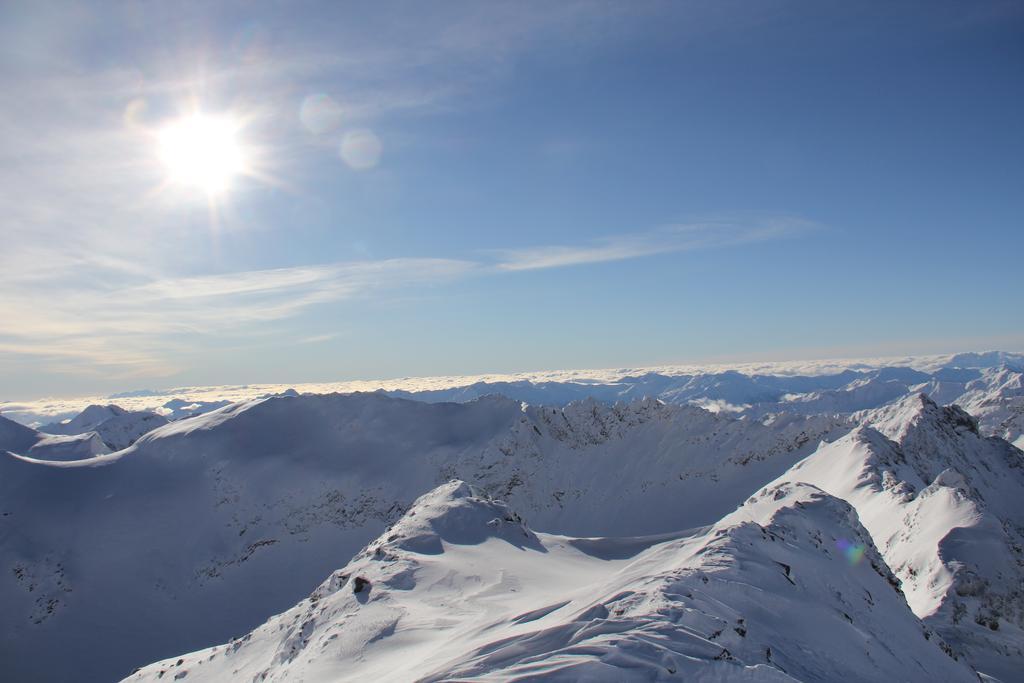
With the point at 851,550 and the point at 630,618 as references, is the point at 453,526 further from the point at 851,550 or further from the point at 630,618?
the point at 630,618

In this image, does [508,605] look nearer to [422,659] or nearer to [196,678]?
[422,659]

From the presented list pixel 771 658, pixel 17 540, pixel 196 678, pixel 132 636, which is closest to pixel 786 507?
pixel 771 658

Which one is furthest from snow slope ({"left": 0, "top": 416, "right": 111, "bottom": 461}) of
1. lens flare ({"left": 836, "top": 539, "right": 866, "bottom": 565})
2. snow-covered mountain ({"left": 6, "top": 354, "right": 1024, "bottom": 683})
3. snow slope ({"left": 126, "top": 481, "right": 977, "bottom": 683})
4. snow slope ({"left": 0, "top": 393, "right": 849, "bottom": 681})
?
lens flare ({"left": 836, "top": 539, "right": 866, "bottom": 565})

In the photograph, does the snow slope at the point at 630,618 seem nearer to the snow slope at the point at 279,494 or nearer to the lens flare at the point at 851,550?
the lens flare at the point at 851,550

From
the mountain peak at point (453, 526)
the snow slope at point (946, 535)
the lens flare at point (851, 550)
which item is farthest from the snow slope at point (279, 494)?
the lens flare at point (851, 550)

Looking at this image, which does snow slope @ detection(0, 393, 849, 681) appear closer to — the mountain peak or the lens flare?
the mountain peak

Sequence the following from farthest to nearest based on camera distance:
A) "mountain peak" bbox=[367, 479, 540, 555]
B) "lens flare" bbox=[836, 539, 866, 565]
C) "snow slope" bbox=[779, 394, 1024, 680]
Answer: "mountain peak" bbox=[367, 479, 540, 555] < "snow slope" bbox=[779, 394, 1024, 680] < "lens flare" bbox=[836, 539, 866, 565]
